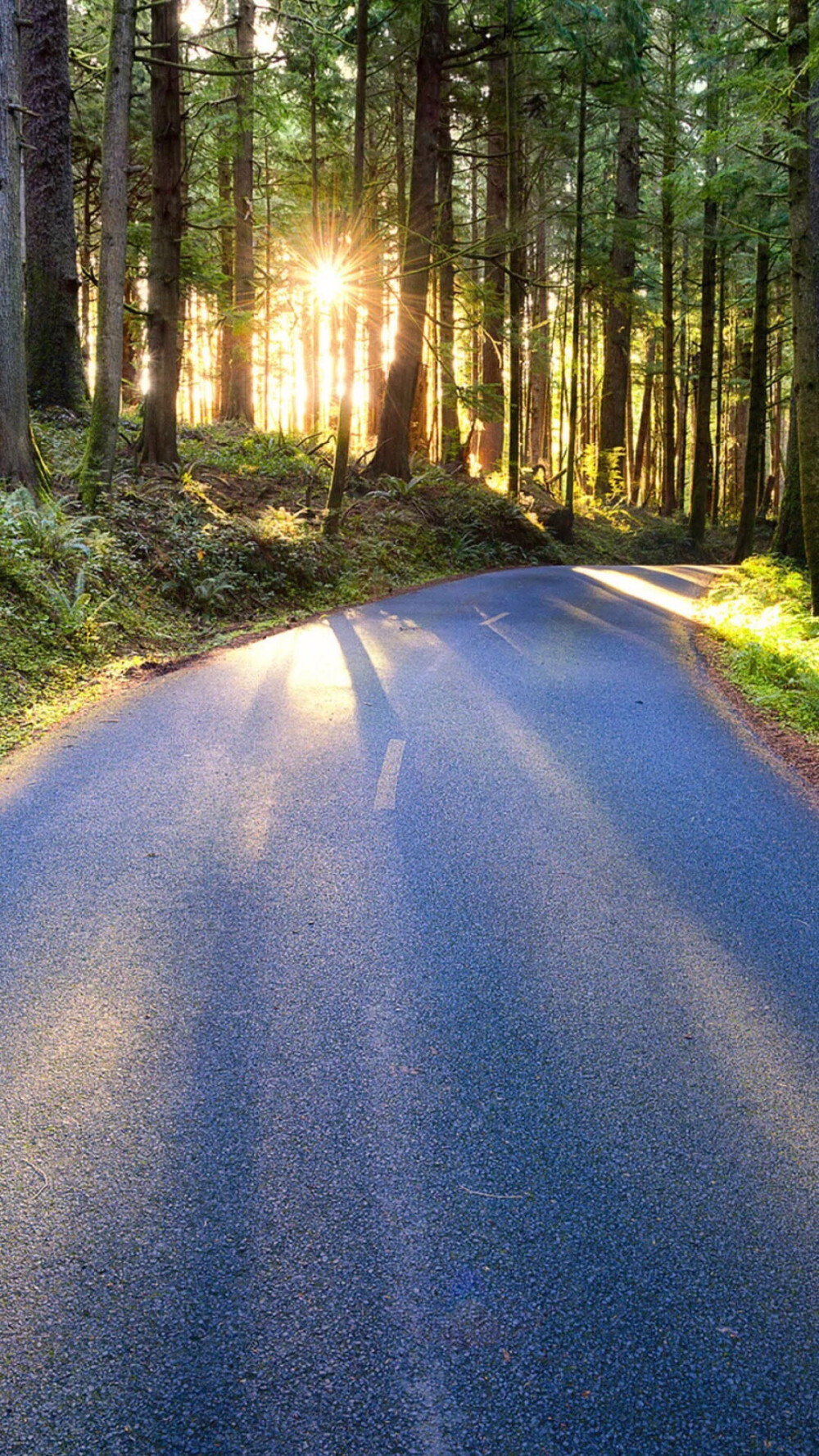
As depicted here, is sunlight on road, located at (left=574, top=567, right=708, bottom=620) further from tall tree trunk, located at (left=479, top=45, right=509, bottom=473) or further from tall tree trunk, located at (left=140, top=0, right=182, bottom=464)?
tall tree trunk, located at (left=140, top=0, right=182, bottom=464)

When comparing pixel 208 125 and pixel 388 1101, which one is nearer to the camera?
pixel 388 1101

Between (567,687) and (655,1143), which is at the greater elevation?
(567,687)

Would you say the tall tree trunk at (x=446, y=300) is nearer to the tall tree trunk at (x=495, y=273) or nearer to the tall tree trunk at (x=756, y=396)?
the tall tree trunk at (x=495, y=273)

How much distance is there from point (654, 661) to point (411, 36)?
19523 millimetres

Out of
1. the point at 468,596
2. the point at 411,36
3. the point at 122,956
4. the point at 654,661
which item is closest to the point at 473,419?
the point at 411,36

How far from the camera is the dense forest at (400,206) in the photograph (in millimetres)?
12648

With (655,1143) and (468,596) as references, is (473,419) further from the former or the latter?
(655,1143)

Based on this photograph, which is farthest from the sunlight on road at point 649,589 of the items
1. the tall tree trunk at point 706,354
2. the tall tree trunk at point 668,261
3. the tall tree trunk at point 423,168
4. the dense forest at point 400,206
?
the tall tree trunk at point 668,261

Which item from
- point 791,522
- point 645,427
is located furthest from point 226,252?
point 645,427

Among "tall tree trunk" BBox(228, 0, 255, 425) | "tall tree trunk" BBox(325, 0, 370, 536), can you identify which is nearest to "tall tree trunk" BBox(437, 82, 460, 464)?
"tall tree trunk" BBox(325, 0, 370, 536)

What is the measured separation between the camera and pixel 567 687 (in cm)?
983

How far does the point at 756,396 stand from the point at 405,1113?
26187 mm

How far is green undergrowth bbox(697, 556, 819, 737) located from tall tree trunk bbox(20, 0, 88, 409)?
13372 millimetres

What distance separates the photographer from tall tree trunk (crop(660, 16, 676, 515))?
93.7 feet
